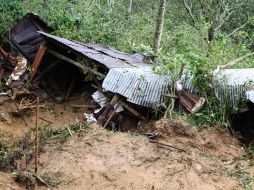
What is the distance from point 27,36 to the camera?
12828 millimetres

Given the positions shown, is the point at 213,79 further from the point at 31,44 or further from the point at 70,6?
the point at 70,6

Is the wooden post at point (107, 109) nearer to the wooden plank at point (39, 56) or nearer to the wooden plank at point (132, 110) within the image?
the wooden plank at point (132, 110)

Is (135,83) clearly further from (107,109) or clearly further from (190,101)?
(190,101)

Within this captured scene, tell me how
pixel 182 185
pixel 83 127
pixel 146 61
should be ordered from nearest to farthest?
pixel 182 185 → pixel 83 127 → pixel 146 61

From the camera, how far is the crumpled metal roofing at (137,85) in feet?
30.1

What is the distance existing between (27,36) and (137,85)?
17.1 feet

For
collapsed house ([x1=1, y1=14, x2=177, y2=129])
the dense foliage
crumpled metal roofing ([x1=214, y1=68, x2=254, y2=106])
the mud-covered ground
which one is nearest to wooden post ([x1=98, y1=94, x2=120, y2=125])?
collapsed house ([x1=1, y1=14, x2=177, y2=129])

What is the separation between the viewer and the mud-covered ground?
6852 mm

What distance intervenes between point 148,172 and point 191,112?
2322mm

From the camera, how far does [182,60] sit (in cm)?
896

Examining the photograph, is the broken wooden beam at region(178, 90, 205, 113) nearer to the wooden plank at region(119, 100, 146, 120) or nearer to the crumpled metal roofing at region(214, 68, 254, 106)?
the crumpled metal roofing at region(214, 68, 254, 106)

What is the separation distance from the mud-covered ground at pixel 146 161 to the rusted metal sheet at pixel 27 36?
14.1ft

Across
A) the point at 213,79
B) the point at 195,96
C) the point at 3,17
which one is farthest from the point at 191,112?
the point at 3,17

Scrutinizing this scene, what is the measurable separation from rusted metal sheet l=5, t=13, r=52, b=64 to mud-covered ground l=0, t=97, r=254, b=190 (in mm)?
4297
